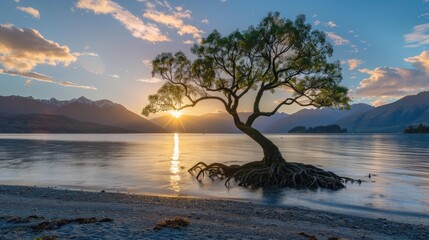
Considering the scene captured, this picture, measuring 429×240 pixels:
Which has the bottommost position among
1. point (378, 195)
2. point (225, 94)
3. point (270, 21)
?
point (378, 195)

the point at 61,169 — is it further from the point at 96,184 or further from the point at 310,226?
the point at 310,226

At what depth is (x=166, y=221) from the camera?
15.6 m

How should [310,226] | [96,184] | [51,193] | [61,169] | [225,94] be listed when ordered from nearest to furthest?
[310,226] < [51,193] < [96,184] < [225,94] < [61,169]

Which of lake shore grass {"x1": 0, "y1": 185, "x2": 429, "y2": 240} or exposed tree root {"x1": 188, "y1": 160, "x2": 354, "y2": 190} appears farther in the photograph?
exposed tree root {"x1": 188, "y1": 160, "x2": 354, "y2": 190}

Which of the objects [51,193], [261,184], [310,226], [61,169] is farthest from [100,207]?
[61,169]

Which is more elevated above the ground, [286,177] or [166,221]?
[166,221]

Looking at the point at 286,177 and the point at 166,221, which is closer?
the point at 166,221

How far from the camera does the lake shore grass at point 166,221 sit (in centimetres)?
1420

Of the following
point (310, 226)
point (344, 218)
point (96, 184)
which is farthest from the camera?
point (96, 184)

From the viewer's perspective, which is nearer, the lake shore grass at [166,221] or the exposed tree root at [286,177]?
the lake shore grass at [166,221]

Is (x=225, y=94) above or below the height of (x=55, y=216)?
above

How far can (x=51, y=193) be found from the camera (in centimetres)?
2703

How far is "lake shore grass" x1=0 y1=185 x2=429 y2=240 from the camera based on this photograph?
46.6 ft

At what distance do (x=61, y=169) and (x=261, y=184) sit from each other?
32.2 m
